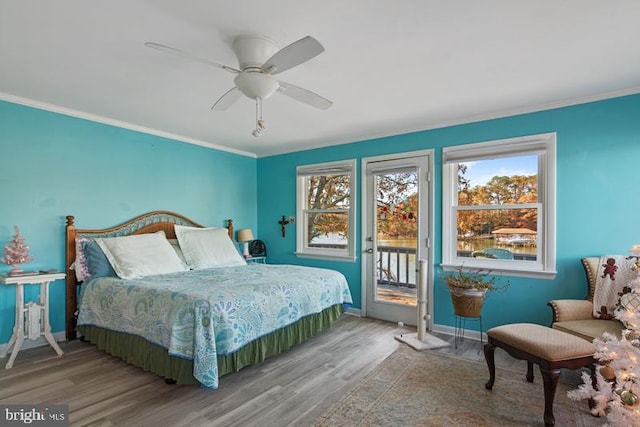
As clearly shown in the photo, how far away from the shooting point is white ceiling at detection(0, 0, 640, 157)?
5.89ft

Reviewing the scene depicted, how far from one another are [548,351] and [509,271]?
1.47 m

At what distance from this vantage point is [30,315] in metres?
2.95

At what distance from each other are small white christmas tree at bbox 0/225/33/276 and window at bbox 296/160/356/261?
311 centimetres

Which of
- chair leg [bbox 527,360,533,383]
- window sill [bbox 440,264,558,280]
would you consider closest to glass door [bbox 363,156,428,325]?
window sill [bbox 440,264,558,280]

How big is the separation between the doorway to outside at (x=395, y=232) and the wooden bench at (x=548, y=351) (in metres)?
1.56

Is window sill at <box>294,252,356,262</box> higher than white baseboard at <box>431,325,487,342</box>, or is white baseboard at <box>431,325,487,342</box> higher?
window sill at <box>294,252,356,262</box>

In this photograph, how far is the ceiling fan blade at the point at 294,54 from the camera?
167 centimetres

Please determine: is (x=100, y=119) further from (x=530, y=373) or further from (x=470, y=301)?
(x=530, y=373)

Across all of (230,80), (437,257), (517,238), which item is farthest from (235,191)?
(517,238)

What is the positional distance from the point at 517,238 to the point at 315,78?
2563mm

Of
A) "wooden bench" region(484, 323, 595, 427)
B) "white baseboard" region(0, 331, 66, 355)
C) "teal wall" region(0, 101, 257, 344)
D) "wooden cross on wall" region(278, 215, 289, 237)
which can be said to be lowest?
"white baseboard" region(0, 331, 66, 355)

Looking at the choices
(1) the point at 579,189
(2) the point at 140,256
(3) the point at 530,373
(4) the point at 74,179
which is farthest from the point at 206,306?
(1) the point at 579,189

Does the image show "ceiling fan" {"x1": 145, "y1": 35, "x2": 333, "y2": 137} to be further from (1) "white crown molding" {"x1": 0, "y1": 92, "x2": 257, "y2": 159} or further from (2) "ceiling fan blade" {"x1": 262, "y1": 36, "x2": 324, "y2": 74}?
(1) "white crown molding" {"x1": 0, "y1": 92, "x2": 257, "y2": 159}

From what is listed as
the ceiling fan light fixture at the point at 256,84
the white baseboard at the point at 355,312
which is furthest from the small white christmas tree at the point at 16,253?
the white baseboard at the point at 355,312
